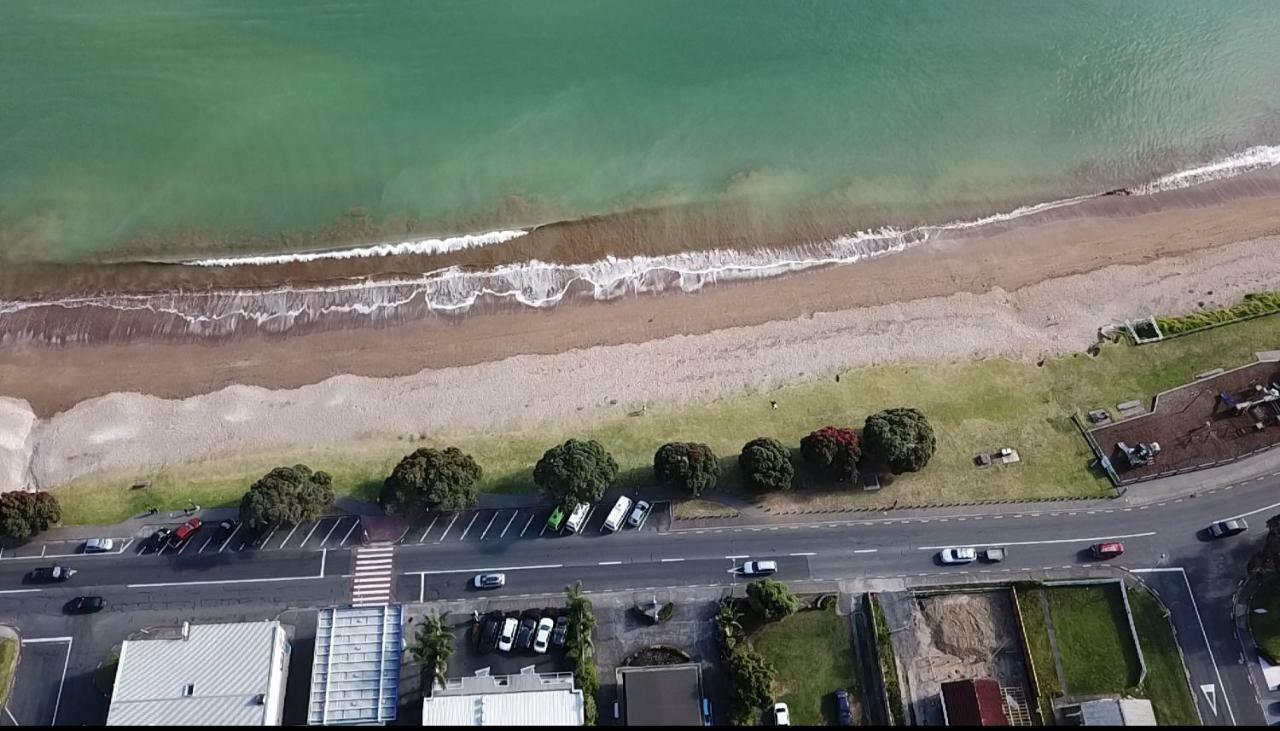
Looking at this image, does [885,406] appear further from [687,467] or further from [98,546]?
[98,546]

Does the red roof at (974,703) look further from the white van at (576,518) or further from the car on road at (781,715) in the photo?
the white van at (576,518)

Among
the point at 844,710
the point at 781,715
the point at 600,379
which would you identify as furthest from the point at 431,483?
the point at 844,710

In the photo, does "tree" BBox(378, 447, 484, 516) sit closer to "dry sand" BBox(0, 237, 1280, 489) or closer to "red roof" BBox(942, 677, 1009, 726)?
"dry sand" BBox(0, 237, 1280, 489)

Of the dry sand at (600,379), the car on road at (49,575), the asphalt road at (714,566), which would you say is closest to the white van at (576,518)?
the asphalt road at (714,566)

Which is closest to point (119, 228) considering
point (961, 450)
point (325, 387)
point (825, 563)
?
point (325, 387)

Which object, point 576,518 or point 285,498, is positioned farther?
point 576,518

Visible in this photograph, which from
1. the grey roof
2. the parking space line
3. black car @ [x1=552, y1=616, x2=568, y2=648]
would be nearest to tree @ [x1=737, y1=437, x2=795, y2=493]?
black car @ [x1=552, y1=616, x2=568, y2=648]
